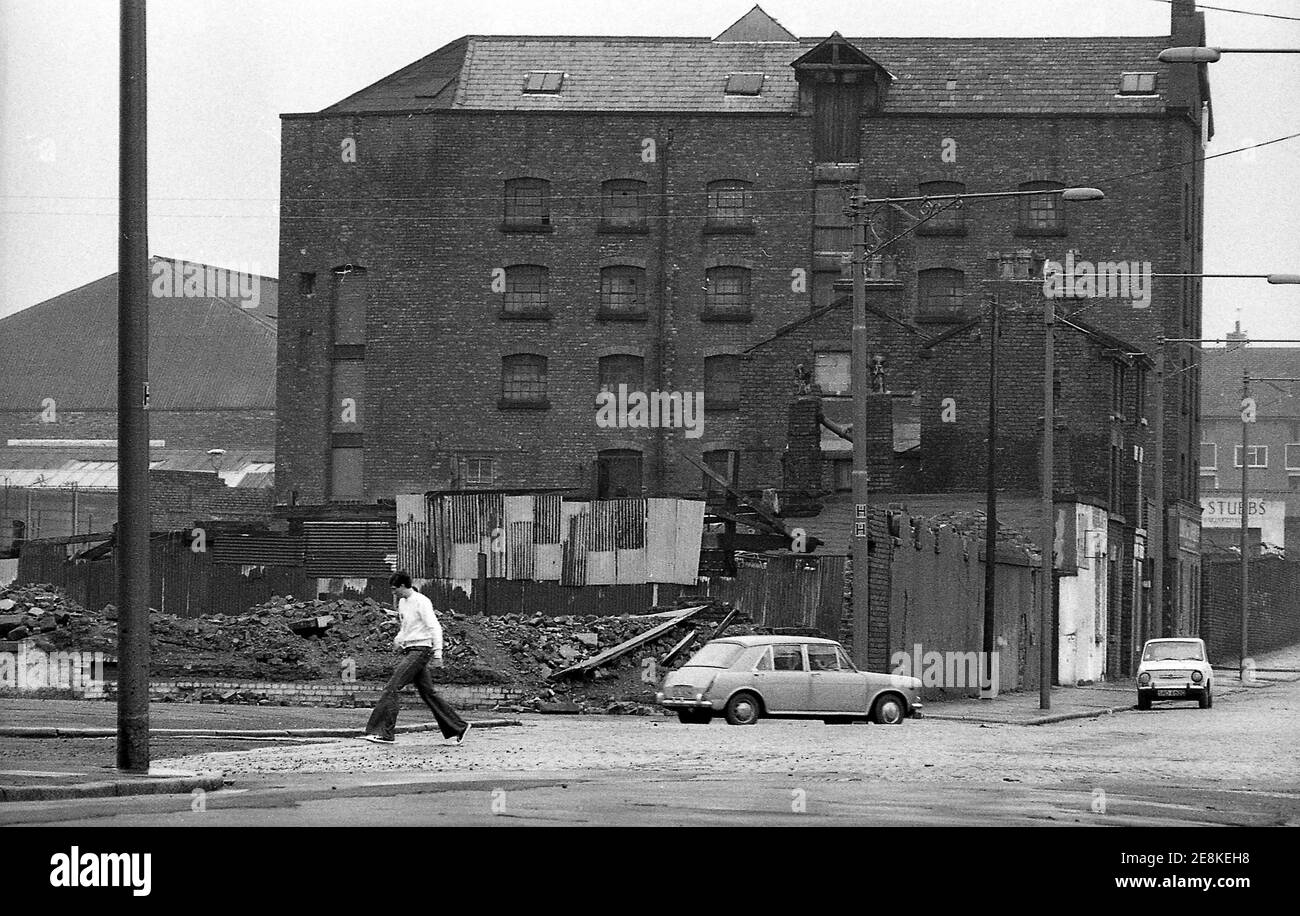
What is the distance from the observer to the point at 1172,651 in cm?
4359

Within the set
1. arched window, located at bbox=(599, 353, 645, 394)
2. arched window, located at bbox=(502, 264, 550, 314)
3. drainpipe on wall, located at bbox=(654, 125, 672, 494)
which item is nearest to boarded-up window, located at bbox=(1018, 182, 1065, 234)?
drainpipe on wall, located at bbox=(654, 125, 672, 494)

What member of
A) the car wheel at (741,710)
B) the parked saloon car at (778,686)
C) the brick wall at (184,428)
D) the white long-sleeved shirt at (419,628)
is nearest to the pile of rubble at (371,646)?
the parked saloon car at (778,686)

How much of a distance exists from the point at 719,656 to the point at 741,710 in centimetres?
91

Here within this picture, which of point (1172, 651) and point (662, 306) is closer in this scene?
point (1172, 651)

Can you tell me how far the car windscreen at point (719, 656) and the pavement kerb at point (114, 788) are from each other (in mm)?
13421

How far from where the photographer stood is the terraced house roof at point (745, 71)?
65312 millimetres

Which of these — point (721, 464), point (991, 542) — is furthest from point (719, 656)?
point (721, 464)

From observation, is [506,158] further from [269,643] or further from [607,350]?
[269,643]

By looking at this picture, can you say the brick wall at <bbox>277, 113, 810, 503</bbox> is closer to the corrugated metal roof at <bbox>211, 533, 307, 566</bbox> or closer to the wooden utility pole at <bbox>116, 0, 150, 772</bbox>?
the corrugated metal roof at <bbox>211, 533, 307, 566</bbox>

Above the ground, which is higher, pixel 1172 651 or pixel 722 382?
pixel 722 382

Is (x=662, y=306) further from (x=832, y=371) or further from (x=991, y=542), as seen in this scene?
(x=991, y=542)

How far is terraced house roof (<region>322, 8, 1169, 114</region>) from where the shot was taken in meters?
65.3

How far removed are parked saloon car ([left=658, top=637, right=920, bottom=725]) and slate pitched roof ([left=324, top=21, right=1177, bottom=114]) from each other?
38.7m
